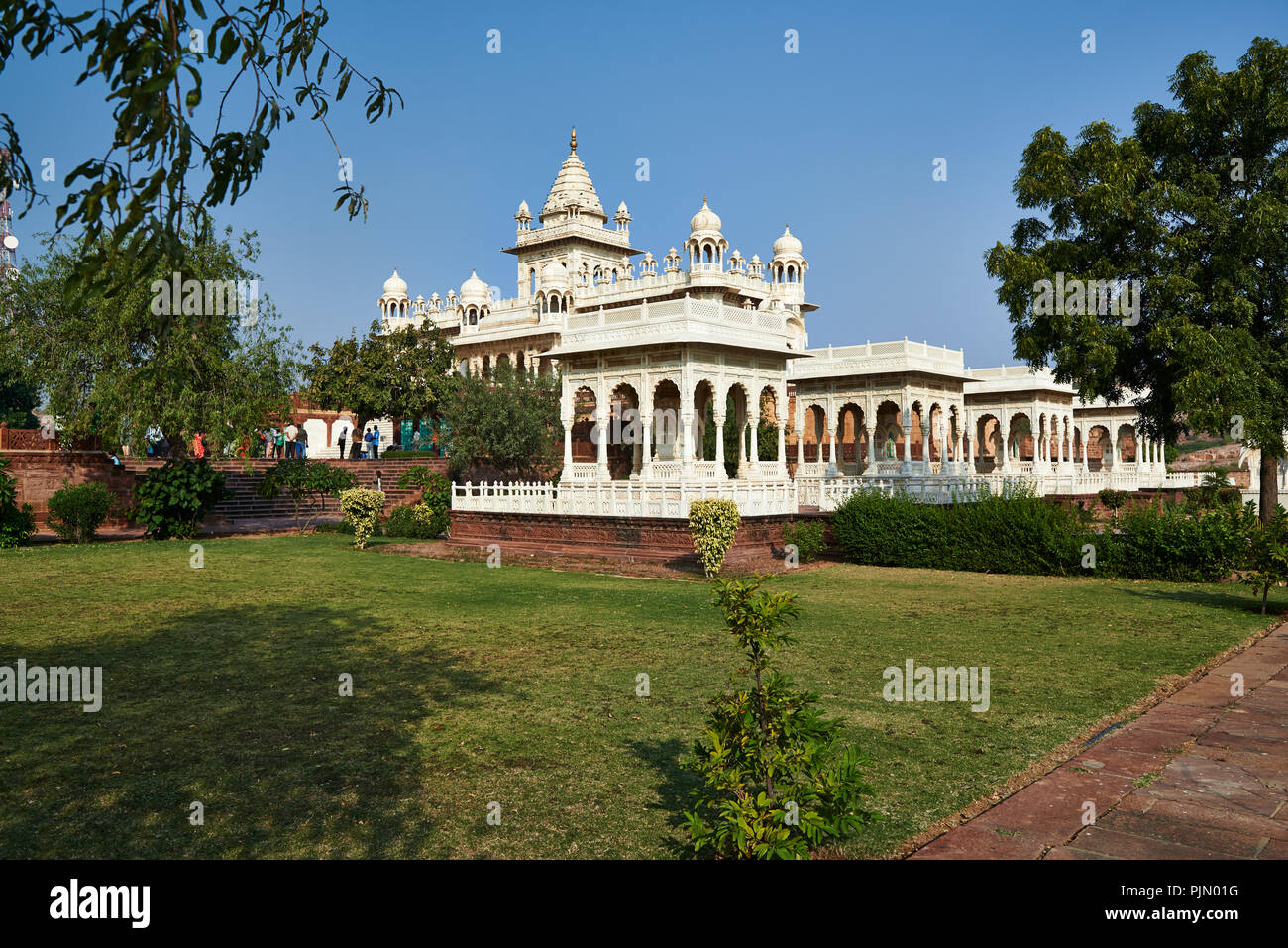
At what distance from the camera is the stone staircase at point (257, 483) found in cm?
2594

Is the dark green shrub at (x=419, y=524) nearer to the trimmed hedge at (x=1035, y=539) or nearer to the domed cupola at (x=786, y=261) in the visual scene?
the trimmed hedge at (x=1035, y=539)

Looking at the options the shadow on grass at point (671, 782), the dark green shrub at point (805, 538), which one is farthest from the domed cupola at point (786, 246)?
the shadow on grass at point (671, 782)

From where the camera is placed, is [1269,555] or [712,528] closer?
[1269,555]

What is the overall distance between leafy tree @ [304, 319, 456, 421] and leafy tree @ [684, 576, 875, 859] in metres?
33.8

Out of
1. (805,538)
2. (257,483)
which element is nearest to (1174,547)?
(805,538)

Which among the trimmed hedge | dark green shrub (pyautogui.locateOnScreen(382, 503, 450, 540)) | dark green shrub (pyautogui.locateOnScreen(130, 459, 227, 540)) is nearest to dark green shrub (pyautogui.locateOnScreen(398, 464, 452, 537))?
dark green shrub (pyautogui.locateOnScreen(382, 503, 450, 540))

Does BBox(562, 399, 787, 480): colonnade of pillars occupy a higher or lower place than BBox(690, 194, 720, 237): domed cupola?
lower

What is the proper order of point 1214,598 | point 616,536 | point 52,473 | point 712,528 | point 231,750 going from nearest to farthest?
point 231,750, point 1214,598, point 712,528, point 616,536, point 52,473

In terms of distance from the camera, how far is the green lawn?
13.6 ft

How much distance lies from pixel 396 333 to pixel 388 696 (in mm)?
33598

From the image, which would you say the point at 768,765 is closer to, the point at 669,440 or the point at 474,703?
the point at 474,703

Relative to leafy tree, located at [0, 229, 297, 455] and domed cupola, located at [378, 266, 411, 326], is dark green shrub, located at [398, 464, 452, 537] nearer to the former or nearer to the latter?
leafy tree, located at [0, 229, 297, 455]

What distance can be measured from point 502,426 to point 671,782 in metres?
21.6

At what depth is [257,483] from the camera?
2712 centimetres
